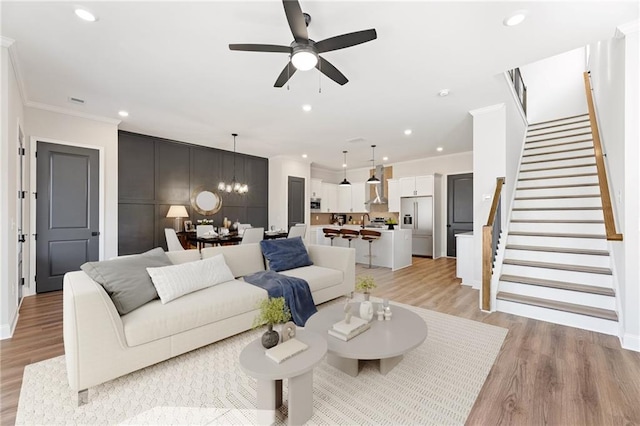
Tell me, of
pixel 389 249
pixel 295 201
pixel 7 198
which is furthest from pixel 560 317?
pixel 295 201

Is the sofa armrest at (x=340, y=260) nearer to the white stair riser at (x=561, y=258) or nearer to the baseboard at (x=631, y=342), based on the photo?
the white stair riser at (x=561, y=258)

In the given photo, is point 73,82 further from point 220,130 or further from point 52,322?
point 52,322

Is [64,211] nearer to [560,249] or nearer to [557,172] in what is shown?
[560,249]

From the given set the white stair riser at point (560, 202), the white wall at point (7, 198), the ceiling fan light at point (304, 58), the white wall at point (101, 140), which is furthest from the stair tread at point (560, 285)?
the white wall at point (101, 140)

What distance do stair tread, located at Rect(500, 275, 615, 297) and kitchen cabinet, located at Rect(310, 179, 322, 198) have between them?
600 centimetres

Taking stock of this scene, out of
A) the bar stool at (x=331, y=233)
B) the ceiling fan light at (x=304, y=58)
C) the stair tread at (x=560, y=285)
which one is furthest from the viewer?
the bar stool at (x=331, y=233)

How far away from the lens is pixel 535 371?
88.0 inches

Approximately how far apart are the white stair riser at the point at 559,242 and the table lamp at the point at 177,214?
612cm

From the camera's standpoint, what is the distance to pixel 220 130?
5539mm

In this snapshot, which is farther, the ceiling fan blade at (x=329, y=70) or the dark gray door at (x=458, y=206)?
the dark gray door at (x=458, y=206)

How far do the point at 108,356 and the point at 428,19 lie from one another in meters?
3.52

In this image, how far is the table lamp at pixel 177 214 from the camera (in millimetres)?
6012

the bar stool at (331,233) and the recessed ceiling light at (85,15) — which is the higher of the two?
the recessed ceiling light at (85,15)

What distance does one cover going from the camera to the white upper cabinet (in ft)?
27.6
